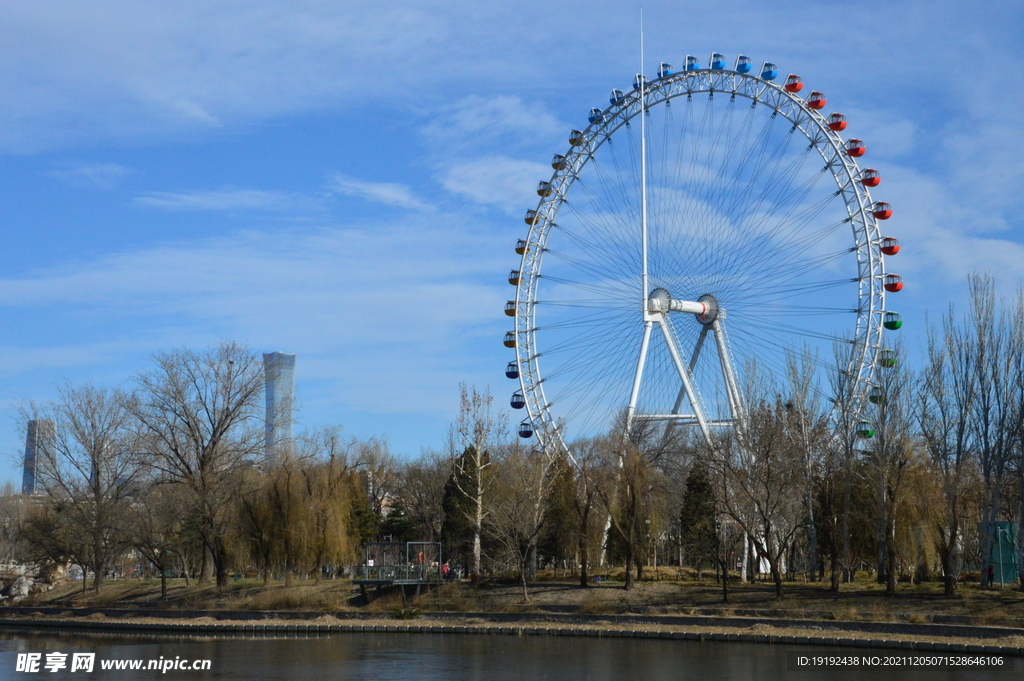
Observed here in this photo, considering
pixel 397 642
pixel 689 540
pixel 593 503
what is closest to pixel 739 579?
pixel 689 540

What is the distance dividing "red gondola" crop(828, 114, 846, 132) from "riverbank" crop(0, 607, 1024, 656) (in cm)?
2153

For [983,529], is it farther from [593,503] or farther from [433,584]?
[433,584]

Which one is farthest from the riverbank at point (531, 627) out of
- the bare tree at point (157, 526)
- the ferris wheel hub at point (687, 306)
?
the ferris wheel hub at point (687, 306)

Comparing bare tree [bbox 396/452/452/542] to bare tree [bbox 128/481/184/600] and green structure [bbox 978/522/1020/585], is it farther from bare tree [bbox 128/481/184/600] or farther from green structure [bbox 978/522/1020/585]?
green structure [bbox 978/522/1020/585]

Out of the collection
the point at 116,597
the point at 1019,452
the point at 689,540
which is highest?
the point at 1019,452

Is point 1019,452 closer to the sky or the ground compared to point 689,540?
closer to the sky

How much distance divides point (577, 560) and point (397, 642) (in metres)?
→ 20.8

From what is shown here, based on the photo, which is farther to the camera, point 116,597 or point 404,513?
point 404,513

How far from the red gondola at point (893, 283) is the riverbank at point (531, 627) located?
1628 centimetres

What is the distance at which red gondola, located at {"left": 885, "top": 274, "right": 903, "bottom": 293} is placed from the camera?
44188 mm

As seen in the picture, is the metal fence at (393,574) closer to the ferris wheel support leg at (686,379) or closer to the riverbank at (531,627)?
the riverbank at (531,627)

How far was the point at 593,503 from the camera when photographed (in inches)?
1943

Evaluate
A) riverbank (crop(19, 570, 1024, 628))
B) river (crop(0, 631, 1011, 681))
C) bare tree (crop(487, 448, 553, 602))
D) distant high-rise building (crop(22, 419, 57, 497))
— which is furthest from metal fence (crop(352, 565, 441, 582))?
distant high-rise building (crop(22, 419, 57, 497))

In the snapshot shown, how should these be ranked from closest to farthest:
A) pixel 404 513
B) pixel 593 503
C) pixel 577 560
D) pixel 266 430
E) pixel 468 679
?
pixel 468 679 → pixel 593 503 → pixel 577 560 → pixel 266 430 → pixel 404 513
